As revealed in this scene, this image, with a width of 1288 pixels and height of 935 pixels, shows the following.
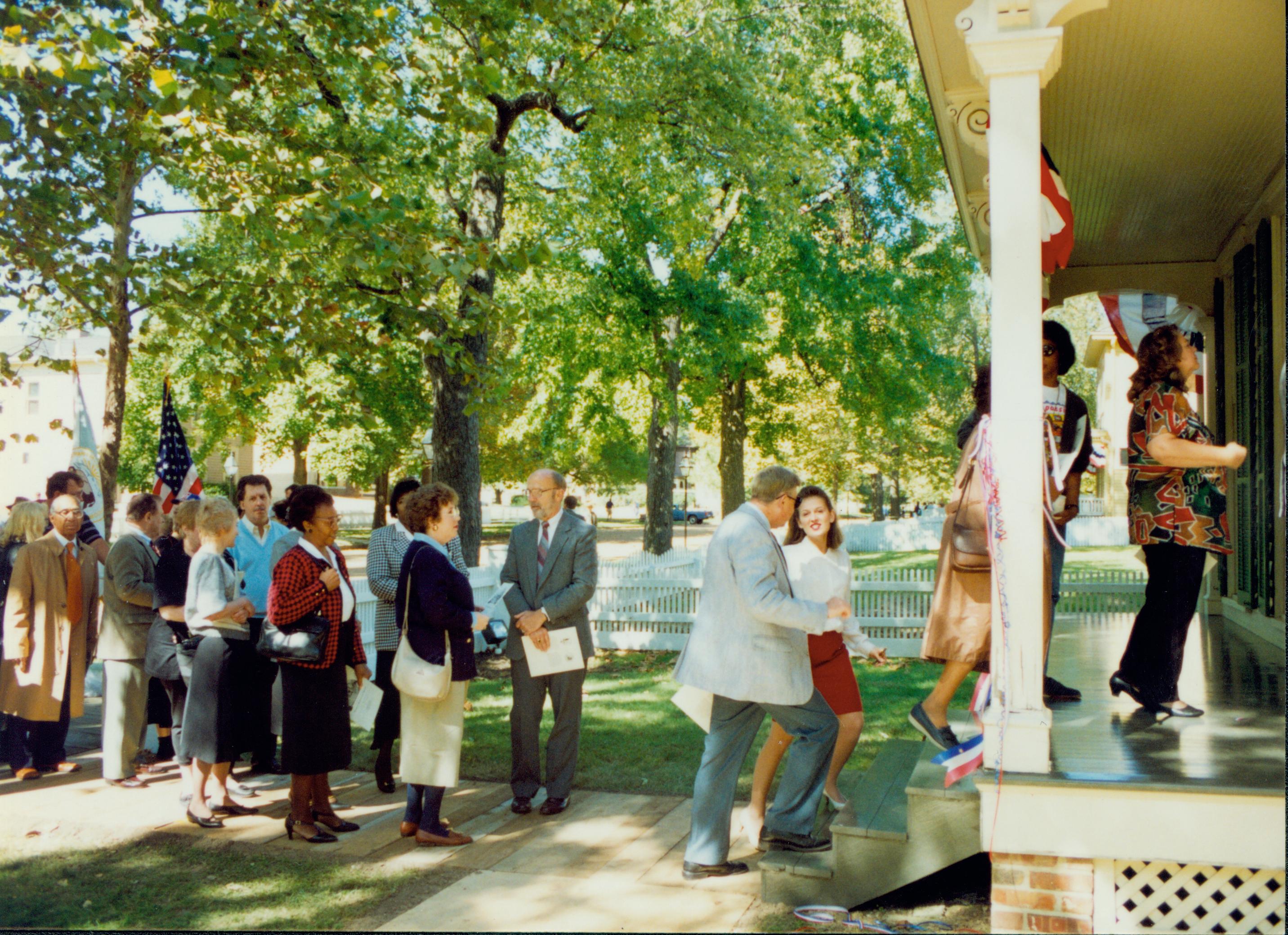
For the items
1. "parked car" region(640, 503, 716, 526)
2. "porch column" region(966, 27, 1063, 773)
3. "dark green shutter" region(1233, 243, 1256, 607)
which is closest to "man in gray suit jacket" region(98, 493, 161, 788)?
"porch column" region(966, 27, 1063, 773)

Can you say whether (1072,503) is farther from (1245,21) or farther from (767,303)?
(767,303)

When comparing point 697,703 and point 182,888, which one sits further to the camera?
point 697,703

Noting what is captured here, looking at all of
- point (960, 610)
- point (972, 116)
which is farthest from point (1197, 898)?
point (972, 116)

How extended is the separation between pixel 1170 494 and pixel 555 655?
3.51 m

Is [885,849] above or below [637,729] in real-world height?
above

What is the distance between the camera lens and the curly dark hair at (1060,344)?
5262 mm

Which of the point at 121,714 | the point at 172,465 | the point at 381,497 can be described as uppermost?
the point at 172,465

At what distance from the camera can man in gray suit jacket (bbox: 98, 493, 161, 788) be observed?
6969 millimetres

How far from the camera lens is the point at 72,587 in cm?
740

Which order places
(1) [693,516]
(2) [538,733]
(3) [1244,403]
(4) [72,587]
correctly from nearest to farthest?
(2) [538,733]
(4) [72,587]
(3) [1244,403]
(1) [693,516]

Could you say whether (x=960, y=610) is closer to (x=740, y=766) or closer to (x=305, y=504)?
(x=740, y=766)

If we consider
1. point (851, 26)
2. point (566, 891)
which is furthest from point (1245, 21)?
point (851, 26)

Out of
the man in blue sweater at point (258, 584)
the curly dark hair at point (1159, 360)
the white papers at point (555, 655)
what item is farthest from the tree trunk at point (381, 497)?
the curly dark hair at point (1159, 360)

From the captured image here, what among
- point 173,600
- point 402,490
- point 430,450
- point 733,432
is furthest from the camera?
point 733,432
